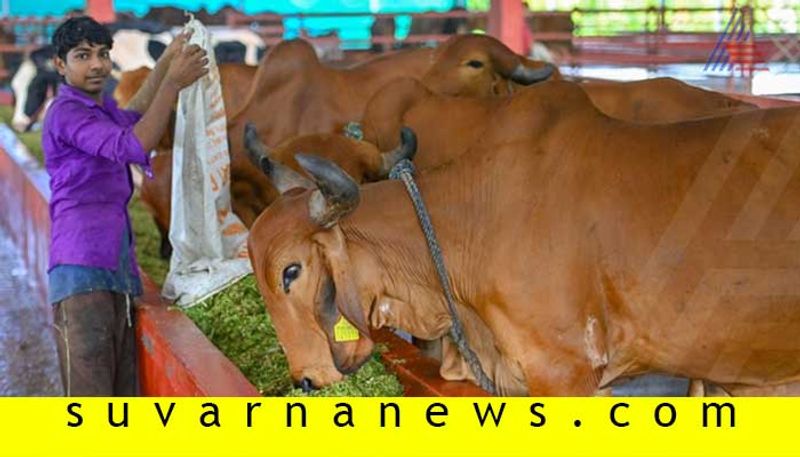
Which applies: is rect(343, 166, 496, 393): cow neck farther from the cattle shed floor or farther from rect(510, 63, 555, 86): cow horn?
the cattle shed floor

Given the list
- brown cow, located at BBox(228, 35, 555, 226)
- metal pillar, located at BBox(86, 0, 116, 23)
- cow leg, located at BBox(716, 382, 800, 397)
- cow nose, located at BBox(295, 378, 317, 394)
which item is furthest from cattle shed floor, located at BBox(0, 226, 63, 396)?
metal pillar, located at BBox(86, 0, 116, 23)

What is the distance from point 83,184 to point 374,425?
166cm

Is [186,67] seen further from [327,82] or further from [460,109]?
[327,82]

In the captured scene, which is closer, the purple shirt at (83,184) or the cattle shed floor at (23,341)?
the purple shirt at (83,184)

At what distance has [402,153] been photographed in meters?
4.12

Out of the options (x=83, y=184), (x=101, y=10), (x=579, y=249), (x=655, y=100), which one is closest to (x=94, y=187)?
(x=83, y=184)

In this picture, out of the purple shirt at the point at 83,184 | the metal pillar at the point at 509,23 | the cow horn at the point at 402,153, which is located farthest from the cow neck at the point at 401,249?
the metal pillar at the point at 509,23

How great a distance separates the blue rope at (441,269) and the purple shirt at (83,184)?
93 centimetres

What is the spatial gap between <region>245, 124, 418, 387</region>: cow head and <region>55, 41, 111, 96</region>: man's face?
965mm

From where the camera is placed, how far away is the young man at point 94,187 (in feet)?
12.2

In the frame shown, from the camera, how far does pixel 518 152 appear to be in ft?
10.4

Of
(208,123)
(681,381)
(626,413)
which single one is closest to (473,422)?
(626,413)

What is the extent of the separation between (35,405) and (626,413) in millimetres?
1493

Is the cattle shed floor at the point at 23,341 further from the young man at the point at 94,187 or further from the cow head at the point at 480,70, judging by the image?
the cow head at the point at 480,70
